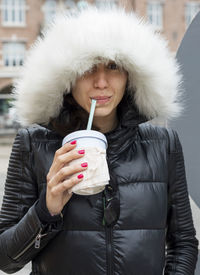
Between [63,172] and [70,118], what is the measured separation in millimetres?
235

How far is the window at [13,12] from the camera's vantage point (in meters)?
20.9

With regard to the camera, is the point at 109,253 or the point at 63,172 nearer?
the point at 63,172

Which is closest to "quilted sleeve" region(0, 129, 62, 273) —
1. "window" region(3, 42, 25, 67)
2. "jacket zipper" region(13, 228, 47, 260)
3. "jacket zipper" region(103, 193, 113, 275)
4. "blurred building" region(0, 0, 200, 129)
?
"jacket zipper" region(13, 228, 47, 260)

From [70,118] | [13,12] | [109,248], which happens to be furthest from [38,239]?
[13,12]

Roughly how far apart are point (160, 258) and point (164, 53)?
0.42 metres

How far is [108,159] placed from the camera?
102 centimetres

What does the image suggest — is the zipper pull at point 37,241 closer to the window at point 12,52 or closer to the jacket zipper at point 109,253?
the jacket zipper at point 109,253

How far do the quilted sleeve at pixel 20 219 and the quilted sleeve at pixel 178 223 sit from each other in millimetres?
271

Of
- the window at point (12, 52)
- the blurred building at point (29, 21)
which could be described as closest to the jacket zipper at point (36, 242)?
the blurred building at point (29, 21)

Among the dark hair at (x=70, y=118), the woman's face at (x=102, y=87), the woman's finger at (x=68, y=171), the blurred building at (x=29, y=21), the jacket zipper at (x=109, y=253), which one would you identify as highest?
the blurred building at (x=29, y=21)

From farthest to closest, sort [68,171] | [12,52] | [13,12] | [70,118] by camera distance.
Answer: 1. [12,52]
2. [13,12]
3. [70,118]
4. [68,171]

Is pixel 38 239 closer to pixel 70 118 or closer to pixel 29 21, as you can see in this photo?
pixel 70 118

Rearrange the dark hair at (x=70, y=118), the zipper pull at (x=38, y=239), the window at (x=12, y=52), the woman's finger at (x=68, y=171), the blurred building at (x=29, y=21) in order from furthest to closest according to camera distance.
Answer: the window at (x=12, y=52) < the blurred building at (x=29, y=21) < the dark hair at (x=70, y=118) < the zipper pull at (x=38, y=239) < the woman's finger at (x=68, y=171)

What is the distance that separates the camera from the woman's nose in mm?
973
